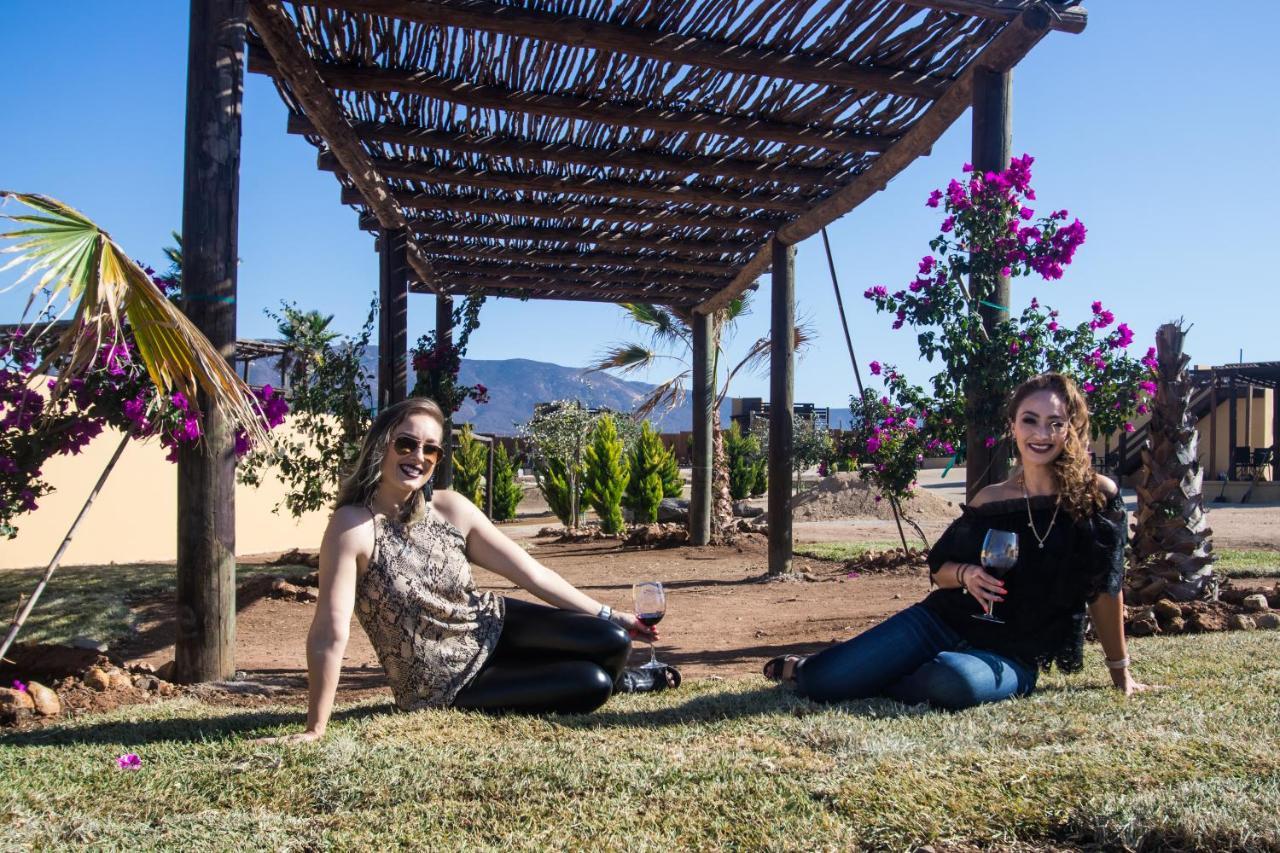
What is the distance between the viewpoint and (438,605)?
11.6 feet

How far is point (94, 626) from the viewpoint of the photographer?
6.48 meters

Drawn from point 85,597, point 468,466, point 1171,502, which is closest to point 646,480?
point 468,466

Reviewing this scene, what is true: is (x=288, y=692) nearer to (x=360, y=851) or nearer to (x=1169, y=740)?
(x=360, y=851)

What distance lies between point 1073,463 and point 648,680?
184 cm

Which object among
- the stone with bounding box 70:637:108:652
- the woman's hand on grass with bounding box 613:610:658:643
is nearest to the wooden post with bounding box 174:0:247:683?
the stone with bounding box 70:637:108:652

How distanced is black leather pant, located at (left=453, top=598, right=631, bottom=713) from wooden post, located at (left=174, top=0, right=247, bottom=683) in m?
1.46

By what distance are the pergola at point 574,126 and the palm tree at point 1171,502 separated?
1.88m

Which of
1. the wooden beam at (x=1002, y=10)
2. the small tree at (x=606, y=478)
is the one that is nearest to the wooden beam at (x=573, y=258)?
the small tree at (x=606, y=478)

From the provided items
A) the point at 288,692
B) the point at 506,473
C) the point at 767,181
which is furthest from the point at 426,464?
the point at 506,473

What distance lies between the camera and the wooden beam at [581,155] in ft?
22.4

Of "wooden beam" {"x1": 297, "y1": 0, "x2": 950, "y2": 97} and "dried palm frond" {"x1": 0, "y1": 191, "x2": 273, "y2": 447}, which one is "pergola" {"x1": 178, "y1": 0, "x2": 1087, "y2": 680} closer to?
"wooden beam" {"x1": 297, "y1": 0, "x2": 950, "y2": 97}

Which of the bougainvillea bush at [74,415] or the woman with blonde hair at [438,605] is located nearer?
the woman with blonde hair at [438,605]

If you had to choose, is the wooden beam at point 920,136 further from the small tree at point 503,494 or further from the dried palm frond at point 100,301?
the small tree at point 503,494

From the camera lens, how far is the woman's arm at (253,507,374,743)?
10.4ft
